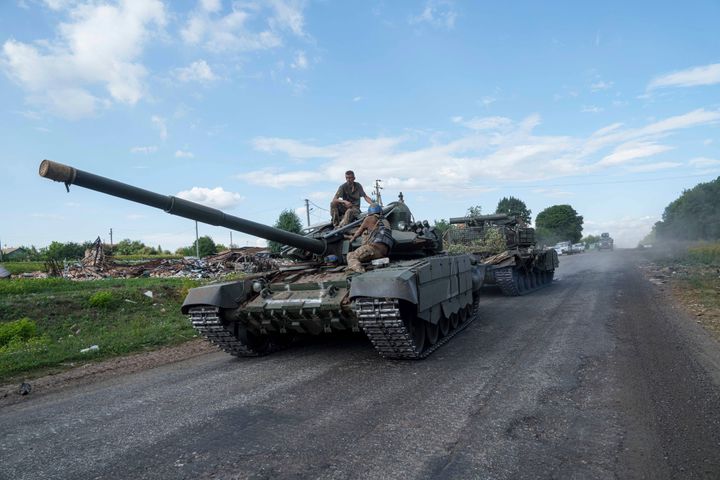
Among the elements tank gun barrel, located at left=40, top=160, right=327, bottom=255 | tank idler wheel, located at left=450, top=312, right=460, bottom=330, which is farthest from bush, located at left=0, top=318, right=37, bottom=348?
tank idler wheel, located at left=450, top=312, right=460, bottom=330

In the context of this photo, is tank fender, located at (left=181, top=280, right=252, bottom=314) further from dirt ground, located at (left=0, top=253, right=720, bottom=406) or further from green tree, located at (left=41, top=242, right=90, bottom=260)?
green tree, located at (left=41, top=242, right=90, bottom=260)

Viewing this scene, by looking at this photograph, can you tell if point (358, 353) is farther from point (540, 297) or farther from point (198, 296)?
point (540, 297)

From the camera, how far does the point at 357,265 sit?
7758 millimetres

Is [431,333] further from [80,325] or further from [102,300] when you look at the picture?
[102,300]

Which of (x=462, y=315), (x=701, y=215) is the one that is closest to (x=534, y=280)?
(x=462, y=315)

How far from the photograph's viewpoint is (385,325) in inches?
252

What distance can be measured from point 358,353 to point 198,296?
2468 mm

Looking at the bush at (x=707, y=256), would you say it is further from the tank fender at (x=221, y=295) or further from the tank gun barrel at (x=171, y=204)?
the tank fender at (x=221, y=295)

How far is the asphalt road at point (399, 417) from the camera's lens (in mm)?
3787

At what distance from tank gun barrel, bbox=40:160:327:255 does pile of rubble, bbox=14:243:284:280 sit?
16.2 metres

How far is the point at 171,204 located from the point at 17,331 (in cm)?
678

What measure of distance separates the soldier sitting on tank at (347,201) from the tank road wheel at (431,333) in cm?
242

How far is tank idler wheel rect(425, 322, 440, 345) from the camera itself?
7.88m

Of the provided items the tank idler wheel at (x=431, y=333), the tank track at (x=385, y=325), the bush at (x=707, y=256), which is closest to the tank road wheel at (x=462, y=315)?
the tank idler wheel at (x=431, y=333)
